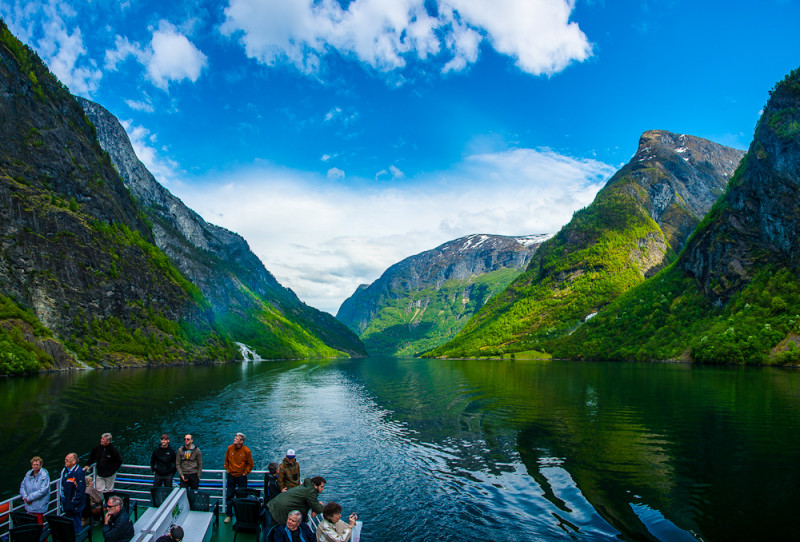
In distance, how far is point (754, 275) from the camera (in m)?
163

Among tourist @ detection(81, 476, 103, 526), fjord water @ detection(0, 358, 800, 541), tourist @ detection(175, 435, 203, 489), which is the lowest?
fjord water @ detection(0, 358, 800, 541)

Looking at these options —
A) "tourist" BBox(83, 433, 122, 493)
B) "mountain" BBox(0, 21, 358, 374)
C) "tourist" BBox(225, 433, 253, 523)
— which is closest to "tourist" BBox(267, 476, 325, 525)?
"tourist" BBox(225, 433, 253, 523)

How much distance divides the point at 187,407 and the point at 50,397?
69.0 ft

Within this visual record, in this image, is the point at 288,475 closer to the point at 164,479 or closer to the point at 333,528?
the point at 333,528

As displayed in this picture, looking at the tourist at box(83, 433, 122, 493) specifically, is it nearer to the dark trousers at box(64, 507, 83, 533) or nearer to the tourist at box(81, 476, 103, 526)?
the tourist at box(81, 476, 103, 526)

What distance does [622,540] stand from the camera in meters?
18.3

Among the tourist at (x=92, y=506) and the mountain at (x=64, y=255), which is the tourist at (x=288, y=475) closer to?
the tourist at (x=92, y=506)

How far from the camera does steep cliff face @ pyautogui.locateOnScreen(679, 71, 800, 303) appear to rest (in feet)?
522

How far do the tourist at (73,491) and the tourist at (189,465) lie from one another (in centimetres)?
367

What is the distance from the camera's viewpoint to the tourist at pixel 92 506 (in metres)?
16.1

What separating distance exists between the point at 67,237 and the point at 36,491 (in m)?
158

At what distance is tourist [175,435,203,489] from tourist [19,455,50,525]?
464cm

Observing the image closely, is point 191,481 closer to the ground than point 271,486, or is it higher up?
closer to the ground

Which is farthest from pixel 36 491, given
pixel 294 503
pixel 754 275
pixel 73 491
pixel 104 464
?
pixel 754 275
